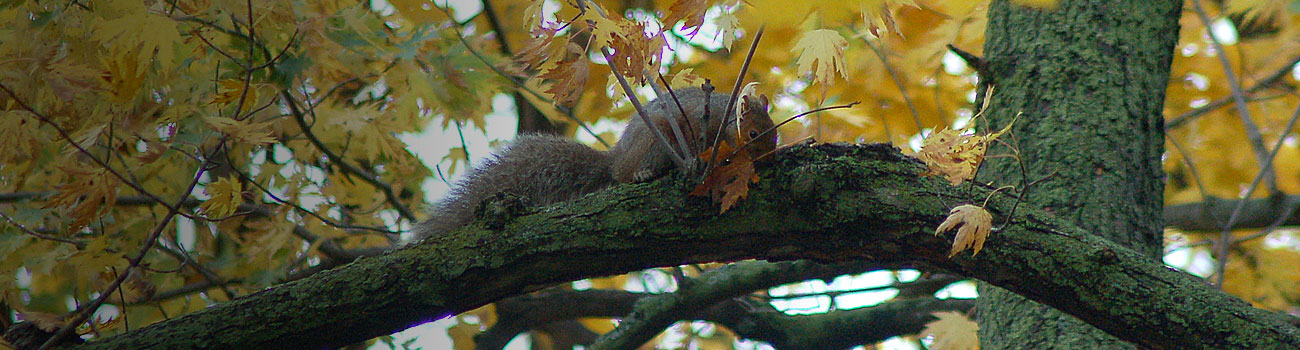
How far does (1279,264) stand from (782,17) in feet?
13.1

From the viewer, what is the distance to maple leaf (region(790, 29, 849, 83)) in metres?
1.87

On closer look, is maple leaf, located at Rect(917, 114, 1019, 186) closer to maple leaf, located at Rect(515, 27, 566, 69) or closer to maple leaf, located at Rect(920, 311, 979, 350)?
maple leaf, located at Rect(515, 27, 566, 69)

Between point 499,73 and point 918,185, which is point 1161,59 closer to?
point 918,185

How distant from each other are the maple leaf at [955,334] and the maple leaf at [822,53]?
1748 millimetres

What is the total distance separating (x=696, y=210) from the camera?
2184 millimetres


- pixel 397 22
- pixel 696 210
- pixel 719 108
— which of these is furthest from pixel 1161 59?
pixel 397 22

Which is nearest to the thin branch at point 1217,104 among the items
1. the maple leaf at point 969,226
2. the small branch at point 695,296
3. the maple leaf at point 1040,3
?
the maple leaf at point 1040,3

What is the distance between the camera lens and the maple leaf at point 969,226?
193 cm

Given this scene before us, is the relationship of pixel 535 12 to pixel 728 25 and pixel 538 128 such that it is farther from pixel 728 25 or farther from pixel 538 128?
pixel 538 128

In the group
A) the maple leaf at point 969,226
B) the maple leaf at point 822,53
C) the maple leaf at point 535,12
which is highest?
the maple leaf at point 535,12

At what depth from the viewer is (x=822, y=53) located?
188cm

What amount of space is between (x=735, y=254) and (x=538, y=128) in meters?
2.46

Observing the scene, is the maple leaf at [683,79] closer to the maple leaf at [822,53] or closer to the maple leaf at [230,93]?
the maple leaf at [822,53]

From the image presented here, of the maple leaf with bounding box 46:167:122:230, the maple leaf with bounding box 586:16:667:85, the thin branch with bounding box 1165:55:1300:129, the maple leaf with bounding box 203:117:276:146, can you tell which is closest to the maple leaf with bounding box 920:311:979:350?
the thin branch with bounding box 1165:55:1300:129
